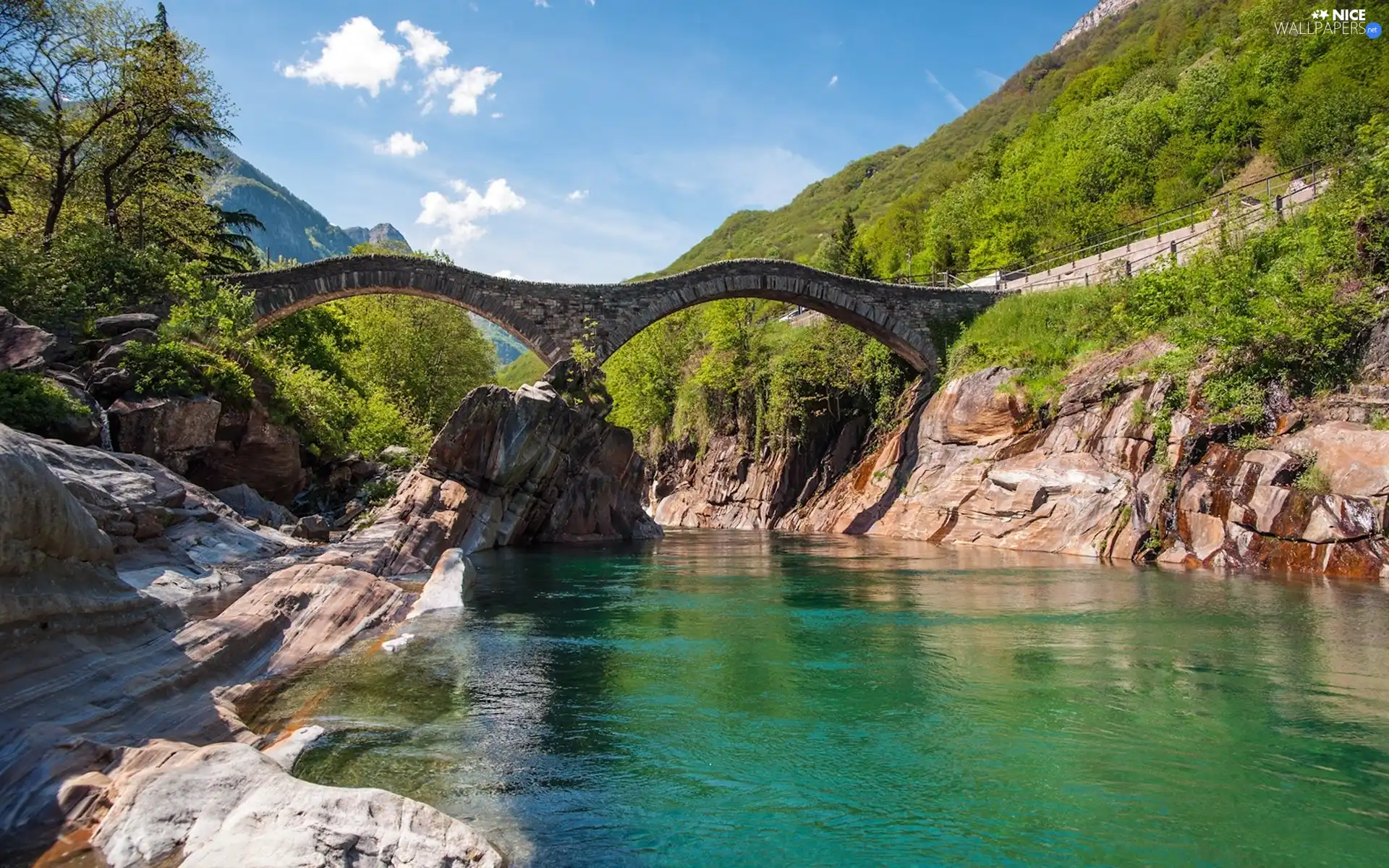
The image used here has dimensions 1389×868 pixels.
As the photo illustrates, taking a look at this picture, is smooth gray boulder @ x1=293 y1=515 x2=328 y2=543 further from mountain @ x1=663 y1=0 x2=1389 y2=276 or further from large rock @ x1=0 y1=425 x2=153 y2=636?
mountain @ x1=663 y1=0 x2=1389 y2=276

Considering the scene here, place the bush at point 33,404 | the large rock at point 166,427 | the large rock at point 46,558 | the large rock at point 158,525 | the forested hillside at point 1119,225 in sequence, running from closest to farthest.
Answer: the large rock at point 46,558 < the large rock at point 158,525 < the bush at point 33,404 < the large rock at point 166,427 < the forested hillside at point 1119,225

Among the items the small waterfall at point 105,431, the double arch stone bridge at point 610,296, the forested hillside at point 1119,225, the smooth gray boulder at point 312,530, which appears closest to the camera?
the small waterfall at point 105,431

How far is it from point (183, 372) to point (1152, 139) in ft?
201

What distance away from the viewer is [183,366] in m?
17.3

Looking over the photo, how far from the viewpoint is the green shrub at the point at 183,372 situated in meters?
16.5

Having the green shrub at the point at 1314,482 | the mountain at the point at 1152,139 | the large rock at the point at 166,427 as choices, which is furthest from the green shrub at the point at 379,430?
the mountain at the point at 1152,139

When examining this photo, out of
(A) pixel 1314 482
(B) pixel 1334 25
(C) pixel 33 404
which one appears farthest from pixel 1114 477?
(B) pixel 1334 25

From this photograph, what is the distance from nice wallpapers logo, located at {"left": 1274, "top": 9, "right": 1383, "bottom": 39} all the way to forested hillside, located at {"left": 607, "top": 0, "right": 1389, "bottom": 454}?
593 mm

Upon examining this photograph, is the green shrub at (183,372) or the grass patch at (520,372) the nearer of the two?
the green shrub at (183,372)

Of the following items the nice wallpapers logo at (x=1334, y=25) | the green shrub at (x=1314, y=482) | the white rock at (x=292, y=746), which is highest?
the nice wallpapers logo at (x=1334, y=25)

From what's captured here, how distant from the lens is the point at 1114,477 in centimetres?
2252

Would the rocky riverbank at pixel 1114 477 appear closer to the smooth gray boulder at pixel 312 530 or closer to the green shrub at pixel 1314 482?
the green shrub at pixel 1314 482

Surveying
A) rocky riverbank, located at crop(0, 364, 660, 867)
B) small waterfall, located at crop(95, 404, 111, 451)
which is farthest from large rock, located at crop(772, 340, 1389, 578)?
small waterfall, located at crop(95, 404, 111, 451)

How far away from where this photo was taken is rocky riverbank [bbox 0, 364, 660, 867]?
4375mm
